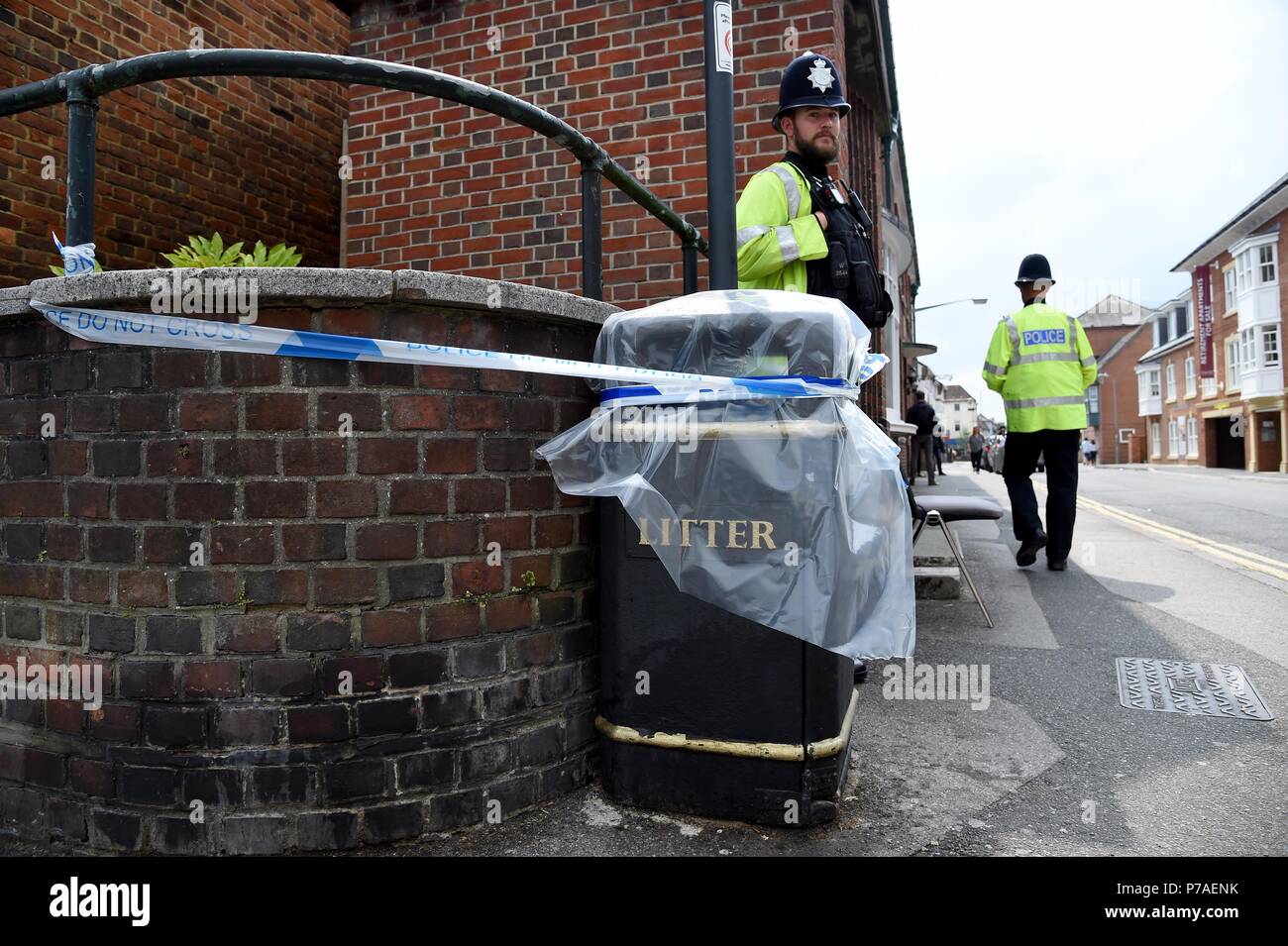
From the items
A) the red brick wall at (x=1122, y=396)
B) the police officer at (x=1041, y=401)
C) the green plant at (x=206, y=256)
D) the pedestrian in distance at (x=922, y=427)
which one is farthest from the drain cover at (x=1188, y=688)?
the red brick wall at (x=1122, y=396)

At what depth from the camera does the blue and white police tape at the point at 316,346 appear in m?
2.23

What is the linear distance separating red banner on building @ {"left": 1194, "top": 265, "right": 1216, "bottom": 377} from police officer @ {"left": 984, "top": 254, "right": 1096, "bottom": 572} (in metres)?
41.6

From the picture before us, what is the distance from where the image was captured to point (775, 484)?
2275 mm

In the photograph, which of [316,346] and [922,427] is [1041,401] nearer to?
[316,346]

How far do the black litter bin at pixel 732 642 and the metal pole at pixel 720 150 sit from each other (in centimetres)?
60

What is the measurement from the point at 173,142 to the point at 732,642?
489 centimetres

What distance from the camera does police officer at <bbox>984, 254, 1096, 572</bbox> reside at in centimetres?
578

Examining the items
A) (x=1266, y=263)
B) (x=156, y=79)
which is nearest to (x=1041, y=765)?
(x=156, y=79)

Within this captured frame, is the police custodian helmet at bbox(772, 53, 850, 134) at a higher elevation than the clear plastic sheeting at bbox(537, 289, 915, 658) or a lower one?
higher

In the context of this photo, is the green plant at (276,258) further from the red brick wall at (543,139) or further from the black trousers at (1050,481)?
the black trousers at (1050,481)

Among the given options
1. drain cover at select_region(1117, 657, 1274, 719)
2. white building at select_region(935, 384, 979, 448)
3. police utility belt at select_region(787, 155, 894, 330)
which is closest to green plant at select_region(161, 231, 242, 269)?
police utility belt at select_region(787, 155, 894, 330)

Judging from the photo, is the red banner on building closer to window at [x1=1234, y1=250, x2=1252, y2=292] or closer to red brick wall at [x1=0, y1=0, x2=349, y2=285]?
window at [x1=1234, y1=250, x2=1252, y2=292]

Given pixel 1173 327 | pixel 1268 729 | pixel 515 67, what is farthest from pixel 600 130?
pixel 1173 327
